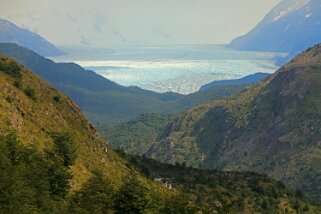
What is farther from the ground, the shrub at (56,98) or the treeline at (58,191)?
the shrub at (56,98)

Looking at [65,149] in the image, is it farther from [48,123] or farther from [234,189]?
[234,189]

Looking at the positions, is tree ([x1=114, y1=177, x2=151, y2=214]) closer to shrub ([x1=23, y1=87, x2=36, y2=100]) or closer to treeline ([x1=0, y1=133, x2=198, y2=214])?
treeline ([x1=0, y1=133, x2=198, y2=214])

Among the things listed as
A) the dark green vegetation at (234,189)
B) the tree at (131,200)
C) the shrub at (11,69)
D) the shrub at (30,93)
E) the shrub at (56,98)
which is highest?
the shrub at (11,69)

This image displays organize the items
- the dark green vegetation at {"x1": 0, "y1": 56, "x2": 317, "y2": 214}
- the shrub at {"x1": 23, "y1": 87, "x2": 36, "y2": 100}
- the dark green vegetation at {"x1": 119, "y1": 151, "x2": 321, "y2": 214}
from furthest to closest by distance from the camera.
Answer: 1. the dark green vegetation at {"x1": 119, "y1": 151, "x2": 321, "y2": 214}
2. the shrub at {"x1": 23, "y1": 87, "x2": 36, "y2": 100}
3. the dark green vegetation at {"x1": 0, "y1": 56, "x2": 317, "y2": 214}

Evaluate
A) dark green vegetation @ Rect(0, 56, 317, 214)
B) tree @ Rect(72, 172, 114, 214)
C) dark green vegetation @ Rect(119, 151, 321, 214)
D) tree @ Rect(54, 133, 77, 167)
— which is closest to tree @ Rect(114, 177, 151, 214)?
dark green vegetation @ Rect(0, 56, 317, 214)

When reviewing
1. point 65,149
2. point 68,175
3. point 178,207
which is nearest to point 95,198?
point 68,175

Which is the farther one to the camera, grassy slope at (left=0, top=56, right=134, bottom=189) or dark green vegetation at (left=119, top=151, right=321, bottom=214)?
dark green vegetation at (left=119, top=151, right=321, bottom=214)

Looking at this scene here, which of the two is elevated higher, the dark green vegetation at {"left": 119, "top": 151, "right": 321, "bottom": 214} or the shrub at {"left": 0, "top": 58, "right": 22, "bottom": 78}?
the shrub at {"left": 0, "top": 58, "right": 22, "bottom": 78}

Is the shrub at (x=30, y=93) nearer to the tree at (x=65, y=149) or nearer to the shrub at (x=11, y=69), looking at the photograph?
the shrub at (x=11, y=69)

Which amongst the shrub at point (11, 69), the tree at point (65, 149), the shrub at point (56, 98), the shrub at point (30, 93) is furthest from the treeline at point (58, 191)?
the shrub at point (56, 98)
